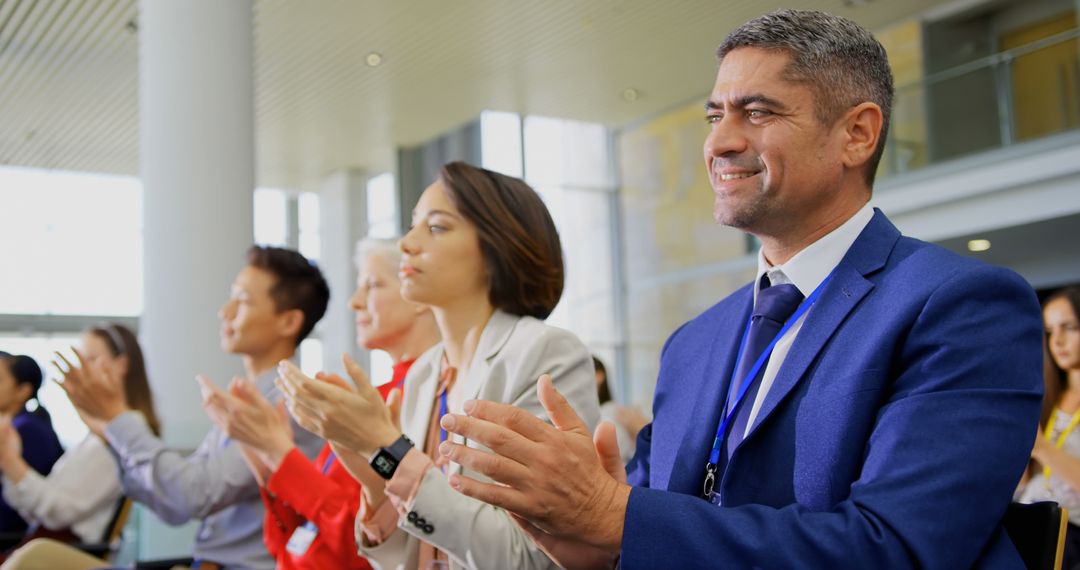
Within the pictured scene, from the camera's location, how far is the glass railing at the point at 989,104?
863 cm

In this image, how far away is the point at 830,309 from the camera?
4.80 ft

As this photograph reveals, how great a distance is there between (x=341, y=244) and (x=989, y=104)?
941 cm

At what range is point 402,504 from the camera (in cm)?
182

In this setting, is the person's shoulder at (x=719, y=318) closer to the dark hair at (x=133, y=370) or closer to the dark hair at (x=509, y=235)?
the dark hair at (x=509, y=235)

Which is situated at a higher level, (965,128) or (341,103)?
(341,103)

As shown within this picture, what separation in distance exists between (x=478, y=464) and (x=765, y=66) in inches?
30.0

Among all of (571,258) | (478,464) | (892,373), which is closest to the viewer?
(478,464)

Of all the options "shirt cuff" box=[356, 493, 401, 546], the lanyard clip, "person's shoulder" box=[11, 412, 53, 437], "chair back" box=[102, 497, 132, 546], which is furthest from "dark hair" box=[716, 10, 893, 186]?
"person's shoulder" box=[11, 412, 53, 437]

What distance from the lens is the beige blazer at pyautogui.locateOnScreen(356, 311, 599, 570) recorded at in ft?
5.90

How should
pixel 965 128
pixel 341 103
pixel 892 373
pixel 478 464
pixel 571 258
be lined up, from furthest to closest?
pixel 571 258, pixel 341 103, pixel 965 128, pixel 892 373, pixel 478 464

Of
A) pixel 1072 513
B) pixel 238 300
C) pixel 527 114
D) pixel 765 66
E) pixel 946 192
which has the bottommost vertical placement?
pixel 1072 513

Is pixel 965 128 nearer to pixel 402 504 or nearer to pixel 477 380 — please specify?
pixel 477 380

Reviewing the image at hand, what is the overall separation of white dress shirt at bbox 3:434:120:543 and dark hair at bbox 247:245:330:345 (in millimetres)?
1140

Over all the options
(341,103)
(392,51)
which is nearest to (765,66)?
(392,51)
